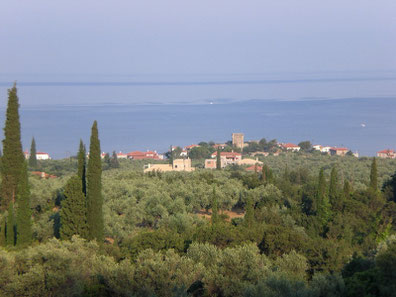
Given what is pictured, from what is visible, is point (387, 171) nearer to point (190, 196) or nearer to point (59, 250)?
point (190, 196)

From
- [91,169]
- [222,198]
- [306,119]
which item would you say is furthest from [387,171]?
[306,119]

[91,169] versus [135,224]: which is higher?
[91,169]

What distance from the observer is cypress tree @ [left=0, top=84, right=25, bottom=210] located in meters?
17.9

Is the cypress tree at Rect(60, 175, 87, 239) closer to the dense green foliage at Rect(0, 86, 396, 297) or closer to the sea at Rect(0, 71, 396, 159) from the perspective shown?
the dense green foliage at Rect(0, 86, 396, 297)

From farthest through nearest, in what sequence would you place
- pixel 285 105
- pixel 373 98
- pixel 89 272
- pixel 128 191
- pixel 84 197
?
1. pixel 373 98
2. pixel 285 105
3. pixel 128 191
4. pixel 84 197
5. pixel 89 272

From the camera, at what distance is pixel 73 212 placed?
1464cm

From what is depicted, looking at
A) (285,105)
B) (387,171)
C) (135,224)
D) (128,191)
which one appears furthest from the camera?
(285,105)

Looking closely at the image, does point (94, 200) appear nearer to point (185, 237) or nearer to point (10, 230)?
point (10, 230)

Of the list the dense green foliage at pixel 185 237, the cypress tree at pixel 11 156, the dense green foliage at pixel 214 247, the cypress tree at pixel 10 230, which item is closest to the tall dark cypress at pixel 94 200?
the dense green foliage at pixel 185 237

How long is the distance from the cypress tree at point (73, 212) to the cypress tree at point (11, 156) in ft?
12.3

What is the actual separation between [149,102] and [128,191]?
124487mm

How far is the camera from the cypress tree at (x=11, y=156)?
1794 centimetres

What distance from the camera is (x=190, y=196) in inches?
781

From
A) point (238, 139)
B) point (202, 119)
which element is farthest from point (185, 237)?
point (202, 119)
